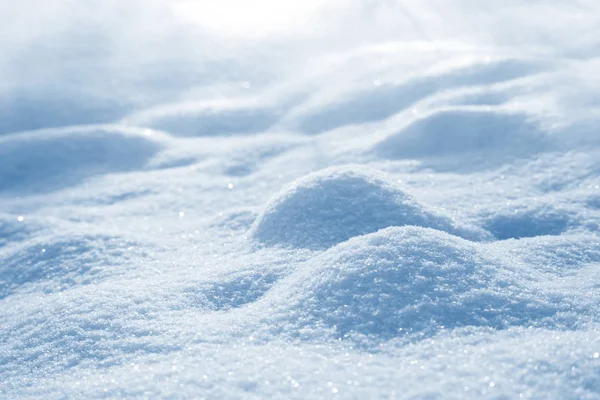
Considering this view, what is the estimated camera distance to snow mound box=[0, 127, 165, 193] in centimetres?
278

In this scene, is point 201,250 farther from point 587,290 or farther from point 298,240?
point 587,290

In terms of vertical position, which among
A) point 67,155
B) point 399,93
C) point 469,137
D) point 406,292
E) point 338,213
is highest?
point 399,93

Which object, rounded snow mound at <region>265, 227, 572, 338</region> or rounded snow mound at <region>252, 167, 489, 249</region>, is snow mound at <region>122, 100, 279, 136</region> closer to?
rounded snow mound at <region>252, 167, 489, 249</region>

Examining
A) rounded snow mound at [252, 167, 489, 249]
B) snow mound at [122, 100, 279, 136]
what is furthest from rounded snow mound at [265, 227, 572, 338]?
snow mound at [122, 100, 279, 136]

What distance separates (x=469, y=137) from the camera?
2705 millimetres

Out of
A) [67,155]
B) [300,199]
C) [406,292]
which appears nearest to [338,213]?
[300,199]

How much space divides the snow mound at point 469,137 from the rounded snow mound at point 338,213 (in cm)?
67

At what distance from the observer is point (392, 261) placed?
4.94 ft

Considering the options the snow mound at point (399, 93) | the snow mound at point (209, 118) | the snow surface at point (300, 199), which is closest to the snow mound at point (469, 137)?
the snow surface at point (300, 199)

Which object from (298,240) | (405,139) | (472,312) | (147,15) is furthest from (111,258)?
(147,15)

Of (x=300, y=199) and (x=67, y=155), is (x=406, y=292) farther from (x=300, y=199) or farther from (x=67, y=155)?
(x=67, y=155)

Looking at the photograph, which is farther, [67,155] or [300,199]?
[67,155]

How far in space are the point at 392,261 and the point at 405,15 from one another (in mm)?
3162

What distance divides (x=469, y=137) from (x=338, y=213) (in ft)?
3.41
